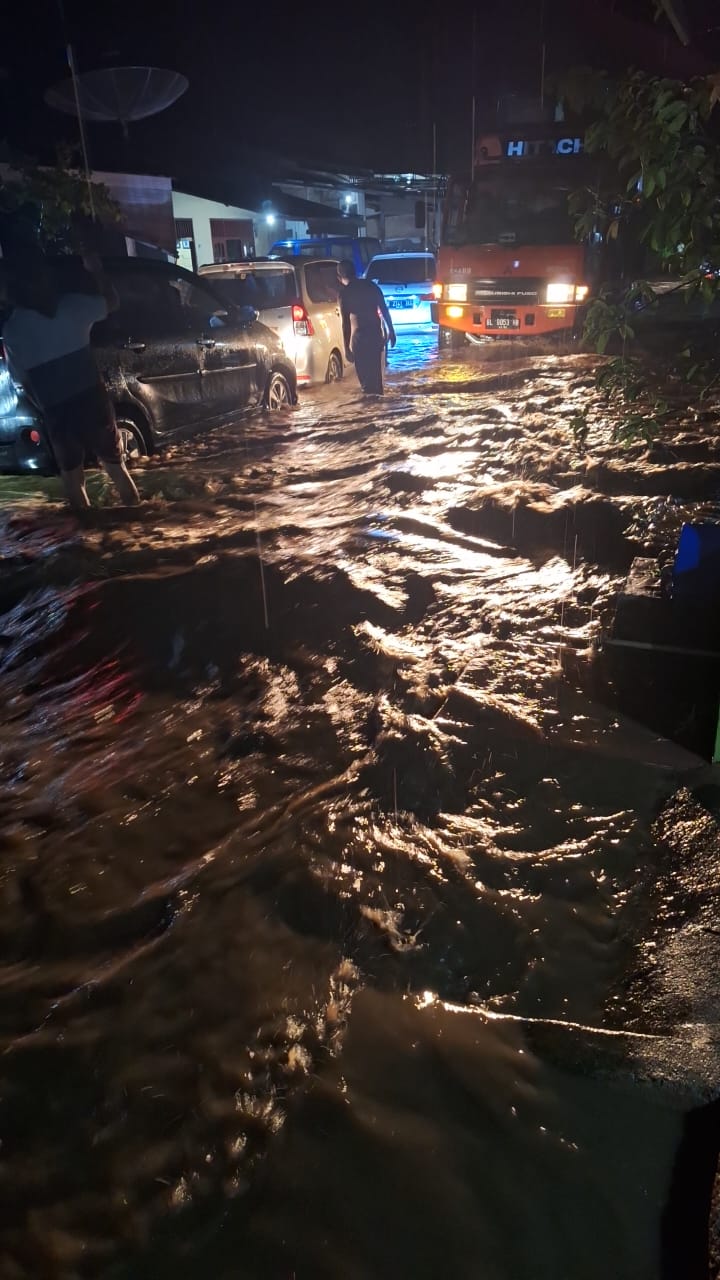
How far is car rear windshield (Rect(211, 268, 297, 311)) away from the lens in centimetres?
1067

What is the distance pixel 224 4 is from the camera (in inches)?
830

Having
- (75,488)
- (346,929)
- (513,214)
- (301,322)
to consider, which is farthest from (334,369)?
(346,929)

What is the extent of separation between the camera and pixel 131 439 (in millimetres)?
7715

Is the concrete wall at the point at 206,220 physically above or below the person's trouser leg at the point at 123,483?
above

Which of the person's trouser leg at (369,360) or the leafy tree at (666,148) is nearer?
the leafy tree at (666,148)

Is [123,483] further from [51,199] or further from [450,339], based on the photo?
[450,339]

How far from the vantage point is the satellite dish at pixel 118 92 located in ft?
41.8

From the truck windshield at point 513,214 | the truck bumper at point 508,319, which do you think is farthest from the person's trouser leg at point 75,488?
the truck windshield at point 513,214

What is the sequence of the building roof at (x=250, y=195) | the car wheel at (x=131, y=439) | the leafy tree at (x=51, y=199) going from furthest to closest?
the building roof at (x=250, y=195) < the leafy tree at (x=51, y=199) < the car wheel at (x=131, y=439)

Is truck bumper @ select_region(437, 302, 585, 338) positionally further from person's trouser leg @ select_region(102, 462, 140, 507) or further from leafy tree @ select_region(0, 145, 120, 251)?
person's trouser leg @ select_region(102, 462, 140, 507)

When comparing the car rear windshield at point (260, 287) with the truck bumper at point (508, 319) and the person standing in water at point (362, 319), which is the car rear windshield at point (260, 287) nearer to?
the person standing in water at point (362, 319)

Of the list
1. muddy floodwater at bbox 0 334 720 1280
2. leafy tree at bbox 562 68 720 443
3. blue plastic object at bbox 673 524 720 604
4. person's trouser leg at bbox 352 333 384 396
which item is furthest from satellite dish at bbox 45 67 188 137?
blue plastic object at bbox 673 524 720 604

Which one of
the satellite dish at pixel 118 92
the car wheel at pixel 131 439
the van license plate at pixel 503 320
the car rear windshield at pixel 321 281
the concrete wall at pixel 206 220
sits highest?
the satellite dish at pixel 118 92

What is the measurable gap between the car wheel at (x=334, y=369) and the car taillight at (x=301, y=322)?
3.10ft
